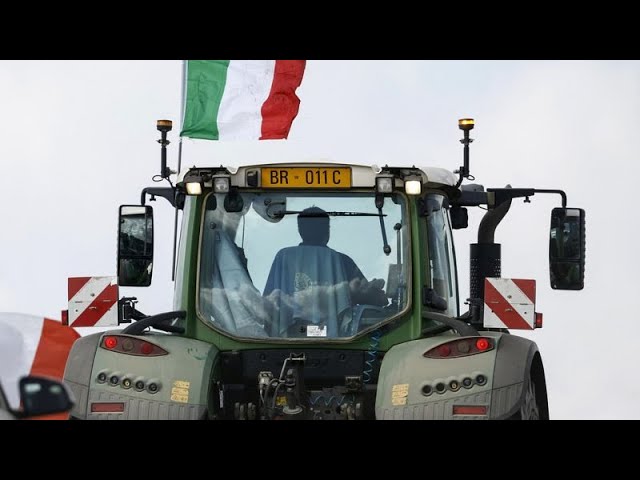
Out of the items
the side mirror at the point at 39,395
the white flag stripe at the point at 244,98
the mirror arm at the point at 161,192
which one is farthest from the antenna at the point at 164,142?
the side mirror at the point at 39,395

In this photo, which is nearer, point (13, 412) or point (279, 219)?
point (13, 412)

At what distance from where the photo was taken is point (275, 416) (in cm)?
1177

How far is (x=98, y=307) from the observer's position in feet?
48.2

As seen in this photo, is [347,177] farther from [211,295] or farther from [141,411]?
[141,411]

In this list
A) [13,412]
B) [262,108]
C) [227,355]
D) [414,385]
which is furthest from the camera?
[262,108]

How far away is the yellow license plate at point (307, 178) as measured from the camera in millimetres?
12305

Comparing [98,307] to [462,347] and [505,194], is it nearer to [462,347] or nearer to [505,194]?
[505,194]

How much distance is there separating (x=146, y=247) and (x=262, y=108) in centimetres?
587

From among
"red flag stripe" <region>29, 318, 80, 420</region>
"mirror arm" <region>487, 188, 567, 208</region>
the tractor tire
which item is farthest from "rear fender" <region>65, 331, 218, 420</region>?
"mirror arm" <region>487, 188, 567, 208</region>

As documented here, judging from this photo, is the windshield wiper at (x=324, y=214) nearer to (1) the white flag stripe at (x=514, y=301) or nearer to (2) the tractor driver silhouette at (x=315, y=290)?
(2) the tractor driver silhouette at (x=315, y=290)

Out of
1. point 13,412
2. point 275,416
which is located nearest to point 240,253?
point 275,416

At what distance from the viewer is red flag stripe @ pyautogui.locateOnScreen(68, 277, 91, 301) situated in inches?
585

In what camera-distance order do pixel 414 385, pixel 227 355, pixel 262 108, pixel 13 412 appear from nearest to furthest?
pixel 13 412 < pixel 414 385 < pixel 227 355 < pixel 262 108

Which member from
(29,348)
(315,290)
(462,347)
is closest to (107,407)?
(315,290)
